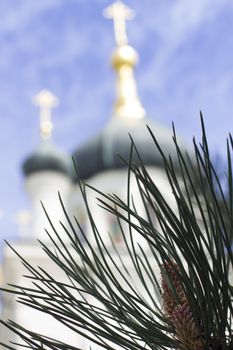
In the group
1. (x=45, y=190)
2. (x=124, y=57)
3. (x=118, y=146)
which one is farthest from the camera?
(x=124, y=57)

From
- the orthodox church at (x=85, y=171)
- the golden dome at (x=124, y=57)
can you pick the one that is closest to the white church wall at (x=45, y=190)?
the orthodox church at (x=85, y=171)

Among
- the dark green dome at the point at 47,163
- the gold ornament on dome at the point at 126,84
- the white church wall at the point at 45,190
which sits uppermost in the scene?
the gold ornament on dome at the point at 126,84

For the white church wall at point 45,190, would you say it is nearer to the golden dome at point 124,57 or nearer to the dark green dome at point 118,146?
the dark green dome at point 118,146

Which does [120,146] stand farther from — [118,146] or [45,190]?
[45,190]

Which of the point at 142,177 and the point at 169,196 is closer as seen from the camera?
the point at 142,177

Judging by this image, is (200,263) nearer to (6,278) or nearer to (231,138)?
(231,138)

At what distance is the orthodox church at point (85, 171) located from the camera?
11.2 meters

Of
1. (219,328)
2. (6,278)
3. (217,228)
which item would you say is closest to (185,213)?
(217,228)

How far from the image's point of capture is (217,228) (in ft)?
3.15

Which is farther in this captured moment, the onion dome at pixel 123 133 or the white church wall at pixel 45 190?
the onion dome at pixel 123 133

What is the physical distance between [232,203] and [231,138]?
12cm

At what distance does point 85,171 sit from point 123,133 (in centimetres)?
129

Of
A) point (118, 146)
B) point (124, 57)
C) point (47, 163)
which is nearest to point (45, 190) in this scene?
point (47, 163)

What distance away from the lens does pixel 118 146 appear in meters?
14.5
